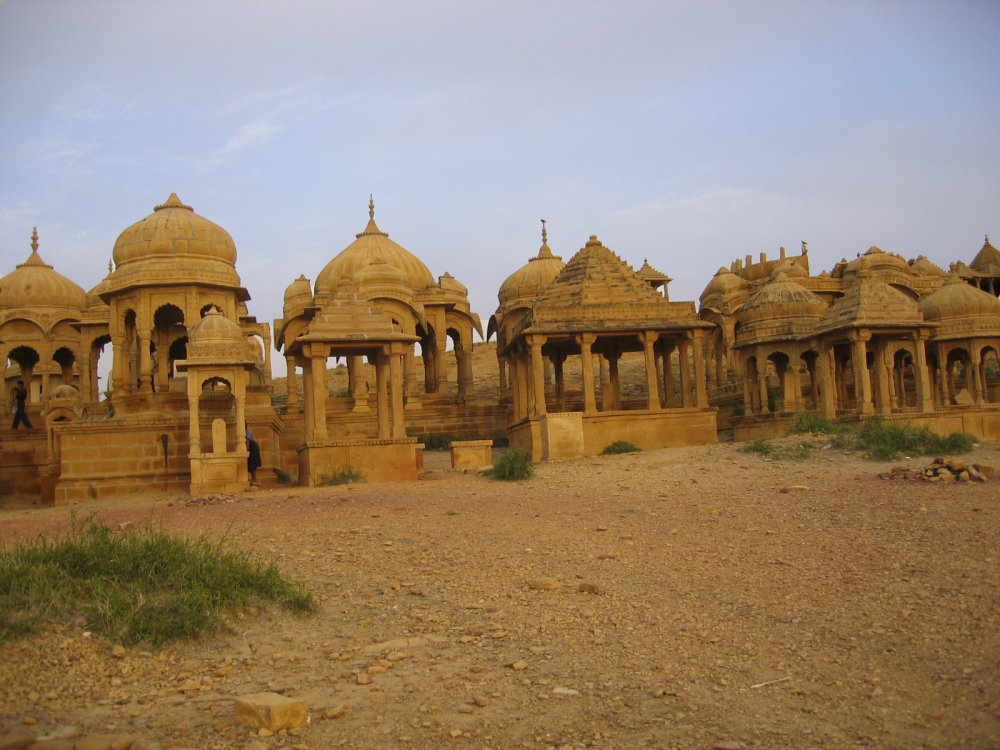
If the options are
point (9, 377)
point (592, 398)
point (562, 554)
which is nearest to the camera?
point (562, 554)

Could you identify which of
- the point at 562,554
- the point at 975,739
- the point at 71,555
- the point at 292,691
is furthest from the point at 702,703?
the point at 71,555

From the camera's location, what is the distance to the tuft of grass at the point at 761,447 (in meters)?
17.1

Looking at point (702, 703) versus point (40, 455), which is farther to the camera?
point (40, 455)

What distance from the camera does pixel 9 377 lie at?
3969 centimetres

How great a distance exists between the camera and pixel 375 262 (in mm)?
31250

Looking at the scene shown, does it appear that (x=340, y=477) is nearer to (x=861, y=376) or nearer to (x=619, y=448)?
(x=619, y=448)

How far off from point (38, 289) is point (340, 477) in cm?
1917

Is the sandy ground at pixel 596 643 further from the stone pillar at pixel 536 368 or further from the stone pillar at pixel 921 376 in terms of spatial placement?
the stone pillar at pixel 921 376

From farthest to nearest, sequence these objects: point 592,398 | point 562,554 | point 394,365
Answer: point 592,398
point 394,365
point 562,554

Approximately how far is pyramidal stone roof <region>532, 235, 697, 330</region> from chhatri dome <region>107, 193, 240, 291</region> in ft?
27.6

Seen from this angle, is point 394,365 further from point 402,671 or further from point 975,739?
point 975,739

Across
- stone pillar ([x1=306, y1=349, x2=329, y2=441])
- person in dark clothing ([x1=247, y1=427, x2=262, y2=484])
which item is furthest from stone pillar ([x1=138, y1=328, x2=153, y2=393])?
stone pillar ([x1=306, y1=349, x2=329, y2=441])

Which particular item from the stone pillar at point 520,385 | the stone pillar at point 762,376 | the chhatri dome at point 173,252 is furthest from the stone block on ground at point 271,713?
the stone pillar at point 762,376

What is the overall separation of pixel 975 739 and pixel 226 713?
422cm
